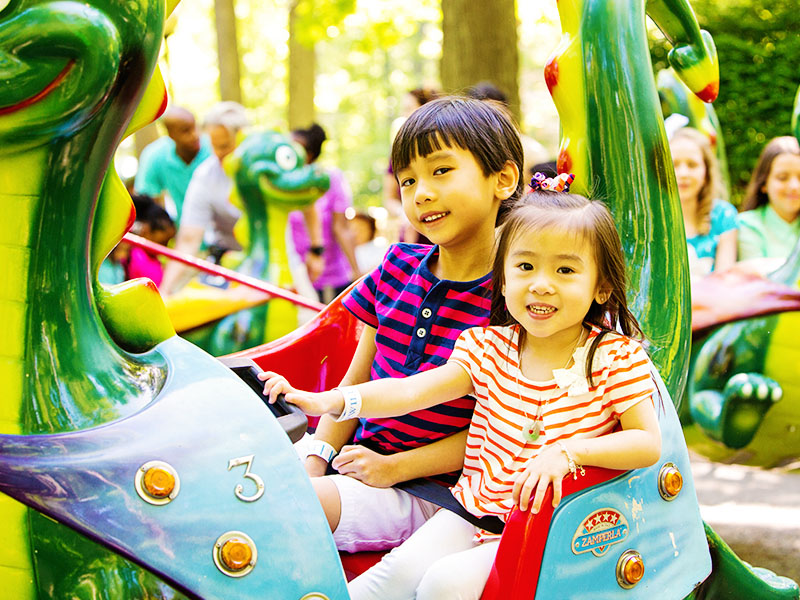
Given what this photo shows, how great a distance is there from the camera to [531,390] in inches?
70.0

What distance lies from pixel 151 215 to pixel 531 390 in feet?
13.7

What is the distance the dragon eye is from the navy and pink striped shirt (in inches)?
94.8

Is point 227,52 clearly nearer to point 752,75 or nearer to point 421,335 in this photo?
point 752,75

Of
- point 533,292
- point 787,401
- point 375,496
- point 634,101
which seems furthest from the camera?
point 787,401

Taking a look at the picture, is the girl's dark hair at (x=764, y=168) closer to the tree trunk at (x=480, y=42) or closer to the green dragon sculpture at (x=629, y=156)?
the tree trunk at (x=480, y=42)

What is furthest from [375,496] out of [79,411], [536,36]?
[536,36]

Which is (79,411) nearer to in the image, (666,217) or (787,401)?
(666,217)

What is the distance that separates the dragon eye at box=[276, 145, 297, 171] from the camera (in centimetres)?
440

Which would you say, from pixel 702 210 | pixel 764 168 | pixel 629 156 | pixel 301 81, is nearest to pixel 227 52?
pixel 301 81

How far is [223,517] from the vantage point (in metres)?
1.37

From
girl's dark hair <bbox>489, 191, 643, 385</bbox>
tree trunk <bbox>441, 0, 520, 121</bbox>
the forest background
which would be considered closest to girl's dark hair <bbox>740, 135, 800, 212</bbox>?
the forest background

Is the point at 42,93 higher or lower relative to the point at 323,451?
higher

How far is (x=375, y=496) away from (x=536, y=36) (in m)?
24.8

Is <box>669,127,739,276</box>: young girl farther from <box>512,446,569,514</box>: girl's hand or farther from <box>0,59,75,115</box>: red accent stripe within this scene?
<box>0,59,75,115</box>: red accent stripe
